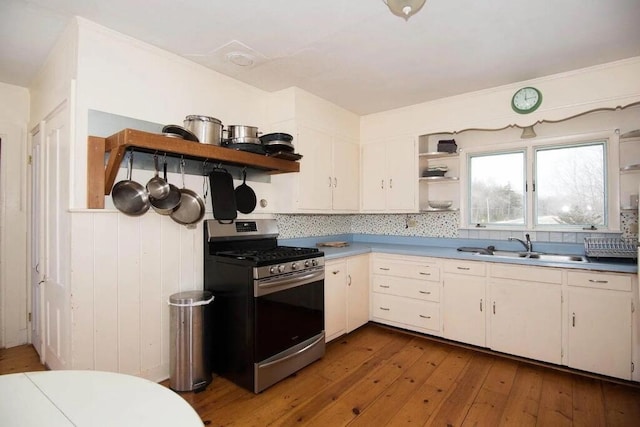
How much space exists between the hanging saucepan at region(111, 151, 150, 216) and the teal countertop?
1497mm

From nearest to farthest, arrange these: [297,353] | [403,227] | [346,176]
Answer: [297,353] < [346,176] < [403,227]

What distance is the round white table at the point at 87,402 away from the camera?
74 cm

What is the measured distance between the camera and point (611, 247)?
2648 mm

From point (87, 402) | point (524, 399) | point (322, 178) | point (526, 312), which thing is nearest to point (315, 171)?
point (322, 178)

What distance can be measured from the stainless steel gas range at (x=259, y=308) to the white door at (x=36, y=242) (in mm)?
1416

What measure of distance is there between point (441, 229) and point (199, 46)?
3063mm

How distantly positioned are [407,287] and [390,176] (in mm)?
1292

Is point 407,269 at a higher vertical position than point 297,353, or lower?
higher

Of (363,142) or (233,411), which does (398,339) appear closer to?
(233,411)

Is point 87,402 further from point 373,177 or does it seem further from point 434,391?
point 373,177

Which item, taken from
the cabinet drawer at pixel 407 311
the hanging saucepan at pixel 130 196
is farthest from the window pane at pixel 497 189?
the hanging saucepan at pixel 130 196

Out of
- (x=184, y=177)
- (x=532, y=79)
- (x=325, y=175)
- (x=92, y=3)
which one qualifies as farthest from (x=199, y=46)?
(x=532, y=79)

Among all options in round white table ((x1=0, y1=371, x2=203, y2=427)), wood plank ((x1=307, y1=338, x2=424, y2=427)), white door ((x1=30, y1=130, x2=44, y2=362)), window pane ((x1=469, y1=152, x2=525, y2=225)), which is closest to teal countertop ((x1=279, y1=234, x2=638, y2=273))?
window pane ((x1=469, y1=152, x2=525, y2=225))

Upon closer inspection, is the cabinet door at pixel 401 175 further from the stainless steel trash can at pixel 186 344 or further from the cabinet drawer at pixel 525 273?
the stainless steel trash can at pixel 186 344
